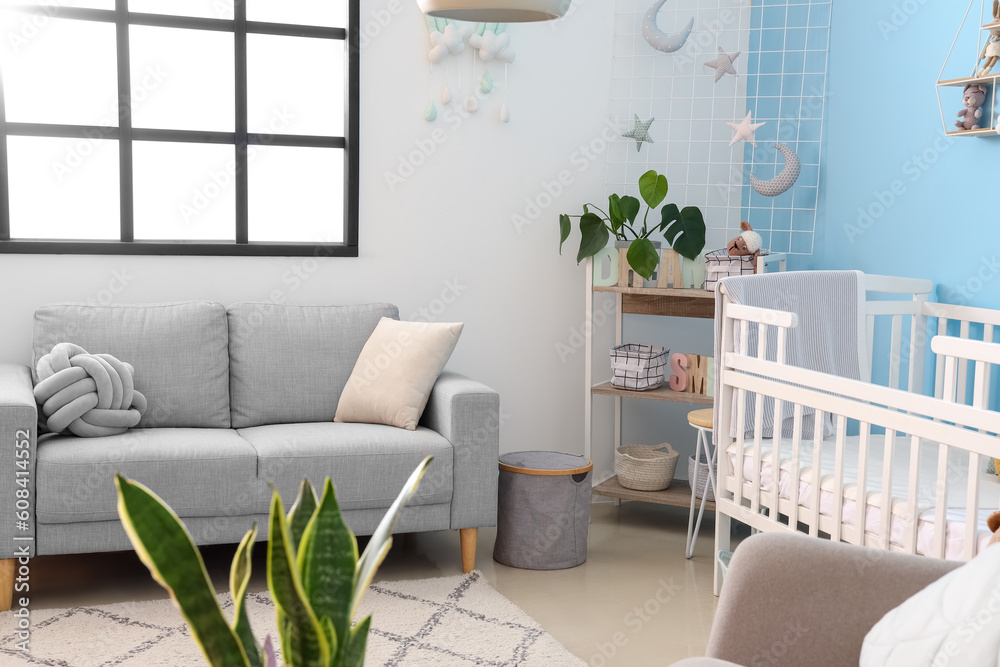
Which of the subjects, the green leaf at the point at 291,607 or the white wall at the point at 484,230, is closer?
the green leaf at the point at 291,607

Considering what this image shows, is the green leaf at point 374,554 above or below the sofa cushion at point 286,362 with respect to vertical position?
above

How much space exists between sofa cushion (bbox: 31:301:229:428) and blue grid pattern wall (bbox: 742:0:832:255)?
2113 mm

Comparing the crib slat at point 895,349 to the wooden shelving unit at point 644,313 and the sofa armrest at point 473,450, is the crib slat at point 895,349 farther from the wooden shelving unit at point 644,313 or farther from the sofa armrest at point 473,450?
the sofa armrest at point 473,450

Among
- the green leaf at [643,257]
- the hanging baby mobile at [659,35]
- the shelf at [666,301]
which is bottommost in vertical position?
the shelf at [666,301]

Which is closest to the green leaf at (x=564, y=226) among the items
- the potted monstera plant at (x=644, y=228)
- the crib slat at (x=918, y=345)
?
the potted monstera plant at (x=644, y=228)

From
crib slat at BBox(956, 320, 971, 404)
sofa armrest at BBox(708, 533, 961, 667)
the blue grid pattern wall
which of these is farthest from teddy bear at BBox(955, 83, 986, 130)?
sofa armrest at BBox(708, 533, 961, 667)

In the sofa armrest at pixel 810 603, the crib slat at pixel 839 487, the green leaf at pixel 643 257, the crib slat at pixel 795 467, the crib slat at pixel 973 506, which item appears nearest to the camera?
the sofa armrest at pixel 810 603

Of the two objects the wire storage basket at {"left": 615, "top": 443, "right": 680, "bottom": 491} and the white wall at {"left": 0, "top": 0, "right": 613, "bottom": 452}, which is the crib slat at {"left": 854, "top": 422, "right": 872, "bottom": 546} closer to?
the wire storage basket at {"left": 615, "top": 443, "right": 680, "bottom": 491}

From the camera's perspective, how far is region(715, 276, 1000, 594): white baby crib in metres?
1.93

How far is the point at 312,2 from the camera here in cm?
352

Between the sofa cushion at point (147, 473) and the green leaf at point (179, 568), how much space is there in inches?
71.3

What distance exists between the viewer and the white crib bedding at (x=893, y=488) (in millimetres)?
2010

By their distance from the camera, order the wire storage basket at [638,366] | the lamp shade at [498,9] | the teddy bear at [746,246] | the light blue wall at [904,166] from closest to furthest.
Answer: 1. the lamp shade at [498,9]
2. the light blue wall at [904,166]
3. the teddy bear at [746,246]
4. the wire storage basket at [638,366]

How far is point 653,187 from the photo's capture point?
3.29 m
